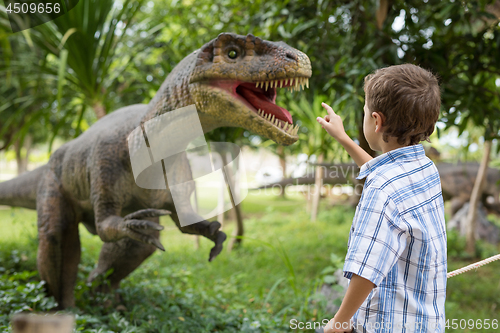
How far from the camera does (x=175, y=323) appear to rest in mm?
2217

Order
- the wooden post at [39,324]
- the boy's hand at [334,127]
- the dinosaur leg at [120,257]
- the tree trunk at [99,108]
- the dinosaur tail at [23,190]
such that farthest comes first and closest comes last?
the tree trunk at [99,108]
the dinosaur tail at [23,190]
the dinosaur leg at [120,257]
the boy's hand at [334,127]
the wooden post at [39,324]

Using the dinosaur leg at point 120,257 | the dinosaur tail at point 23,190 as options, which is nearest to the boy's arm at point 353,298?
the dinosaur leg at point 120,257

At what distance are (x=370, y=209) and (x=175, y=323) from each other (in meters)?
1.64

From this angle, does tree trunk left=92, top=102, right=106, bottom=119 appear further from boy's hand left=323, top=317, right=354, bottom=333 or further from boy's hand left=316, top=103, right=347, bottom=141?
boy's hand left=323, top=317, right=354, bottom=333

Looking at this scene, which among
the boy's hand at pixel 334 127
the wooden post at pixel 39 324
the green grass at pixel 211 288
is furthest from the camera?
the green grass at pixel 211 288

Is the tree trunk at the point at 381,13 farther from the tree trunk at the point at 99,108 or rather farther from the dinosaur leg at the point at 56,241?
the tree trunk at the point at 99,108

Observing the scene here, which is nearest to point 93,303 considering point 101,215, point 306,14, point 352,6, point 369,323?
point 101,215

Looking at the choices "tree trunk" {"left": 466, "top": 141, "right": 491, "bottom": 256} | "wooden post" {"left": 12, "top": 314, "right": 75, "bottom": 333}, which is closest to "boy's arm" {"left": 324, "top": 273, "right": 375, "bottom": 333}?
"wooden post" {"left": 12, "top": 314, "right": 75, "bottom": 333}

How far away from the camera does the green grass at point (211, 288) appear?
7.39 ft

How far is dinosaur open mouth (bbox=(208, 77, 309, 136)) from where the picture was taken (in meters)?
1.62

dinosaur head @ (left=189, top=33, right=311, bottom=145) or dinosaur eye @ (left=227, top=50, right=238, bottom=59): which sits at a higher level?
dinosaur eye @ (left=227, top=50, right=238, bottom=59)

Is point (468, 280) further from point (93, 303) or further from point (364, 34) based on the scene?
point (93, 303)

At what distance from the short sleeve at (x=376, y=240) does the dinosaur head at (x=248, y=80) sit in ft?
2.15

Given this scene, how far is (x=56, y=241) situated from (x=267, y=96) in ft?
5.24
